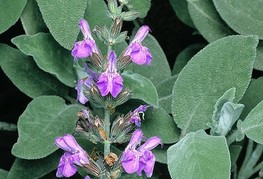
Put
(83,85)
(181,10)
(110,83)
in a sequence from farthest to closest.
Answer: (181,10), (83,85), (110,83)

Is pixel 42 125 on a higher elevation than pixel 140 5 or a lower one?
lower

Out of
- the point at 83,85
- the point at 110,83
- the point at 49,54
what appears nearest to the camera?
the point at 110,83

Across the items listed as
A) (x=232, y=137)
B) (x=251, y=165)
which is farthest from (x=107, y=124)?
(x=251, y=165)

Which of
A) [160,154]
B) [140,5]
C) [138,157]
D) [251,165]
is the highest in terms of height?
[140,5]

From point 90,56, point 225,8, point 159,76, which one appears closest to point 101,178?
point 90,56

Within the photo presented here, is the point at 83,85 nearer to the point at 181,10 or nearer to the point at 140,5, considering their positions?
the point at 140,5

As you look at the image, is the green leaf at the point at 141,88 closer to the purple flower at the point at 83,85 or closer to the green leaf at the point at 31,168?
the purple flower at the point at 83,85
